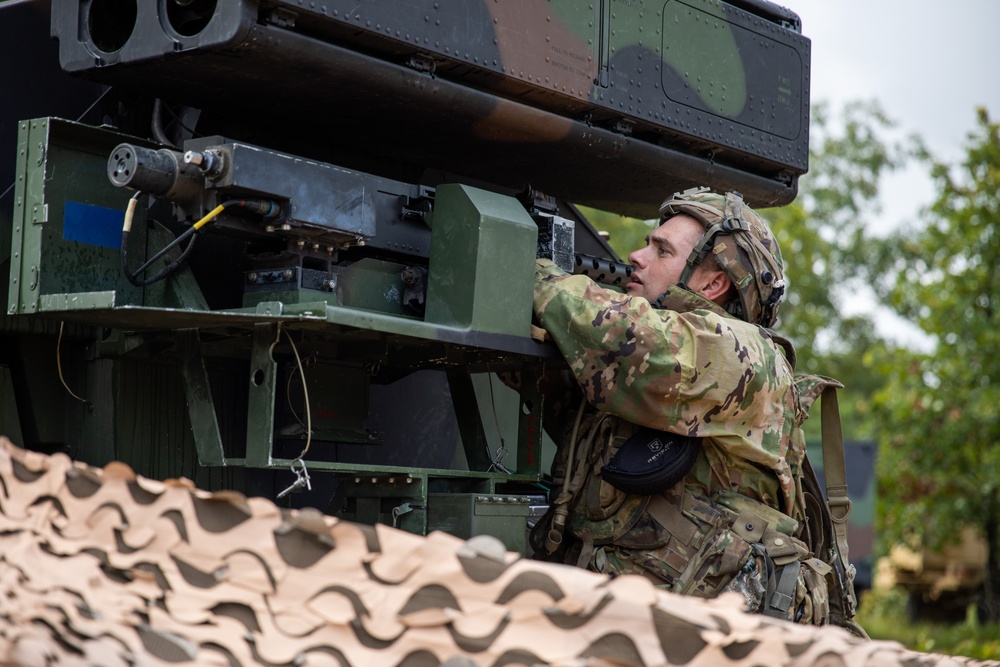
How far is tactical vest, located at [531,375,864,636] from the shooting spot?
14.5 feet

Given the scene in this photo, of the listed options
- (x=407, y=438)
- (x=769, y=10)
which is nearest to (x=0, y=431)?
(x=407, y=438)

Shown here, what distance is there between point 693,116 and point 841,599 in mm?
1990

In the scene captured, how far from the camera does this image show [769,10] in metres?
5.63

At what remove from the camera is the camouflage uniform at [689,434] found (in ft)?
13.8

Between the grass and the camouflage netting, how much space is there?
23.9 feet

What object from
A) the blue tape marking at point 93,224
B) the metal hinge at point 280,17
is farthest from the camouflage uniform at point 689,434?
the blue tape marking at point 93,224

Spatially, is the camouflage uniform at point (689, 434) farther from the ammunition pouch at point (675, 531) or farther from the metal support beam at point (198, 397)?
the metal support beam at point (198, 397)

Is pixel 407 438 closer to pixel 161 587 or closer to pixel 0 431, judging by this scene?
pixel 0 431

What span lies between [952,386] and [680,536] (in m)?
10.3

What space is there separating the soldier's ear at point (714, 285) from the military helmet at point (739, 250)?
45mm

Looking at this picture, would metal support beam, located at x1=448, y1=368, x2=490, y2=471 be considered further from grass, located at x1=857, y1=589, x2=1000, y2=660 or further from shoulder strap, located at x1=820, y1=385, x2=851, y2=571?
grass, located at x1=857, y1=589, x2=1000, y2=660

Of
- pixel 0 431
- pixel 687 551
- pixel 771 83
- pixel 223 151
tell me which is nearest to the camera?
pixel 223 151

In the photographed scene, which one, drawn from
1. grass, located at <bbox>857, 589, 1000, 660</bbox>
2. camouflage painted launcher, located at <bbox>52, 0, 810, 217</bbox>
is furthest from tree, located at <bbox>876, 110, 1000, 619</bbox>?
camouflage painted launcher, located at <bbox>52, 0, 810, 217</bbox>

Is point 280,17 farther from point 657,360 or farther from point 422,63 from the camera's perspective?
point 657,360
